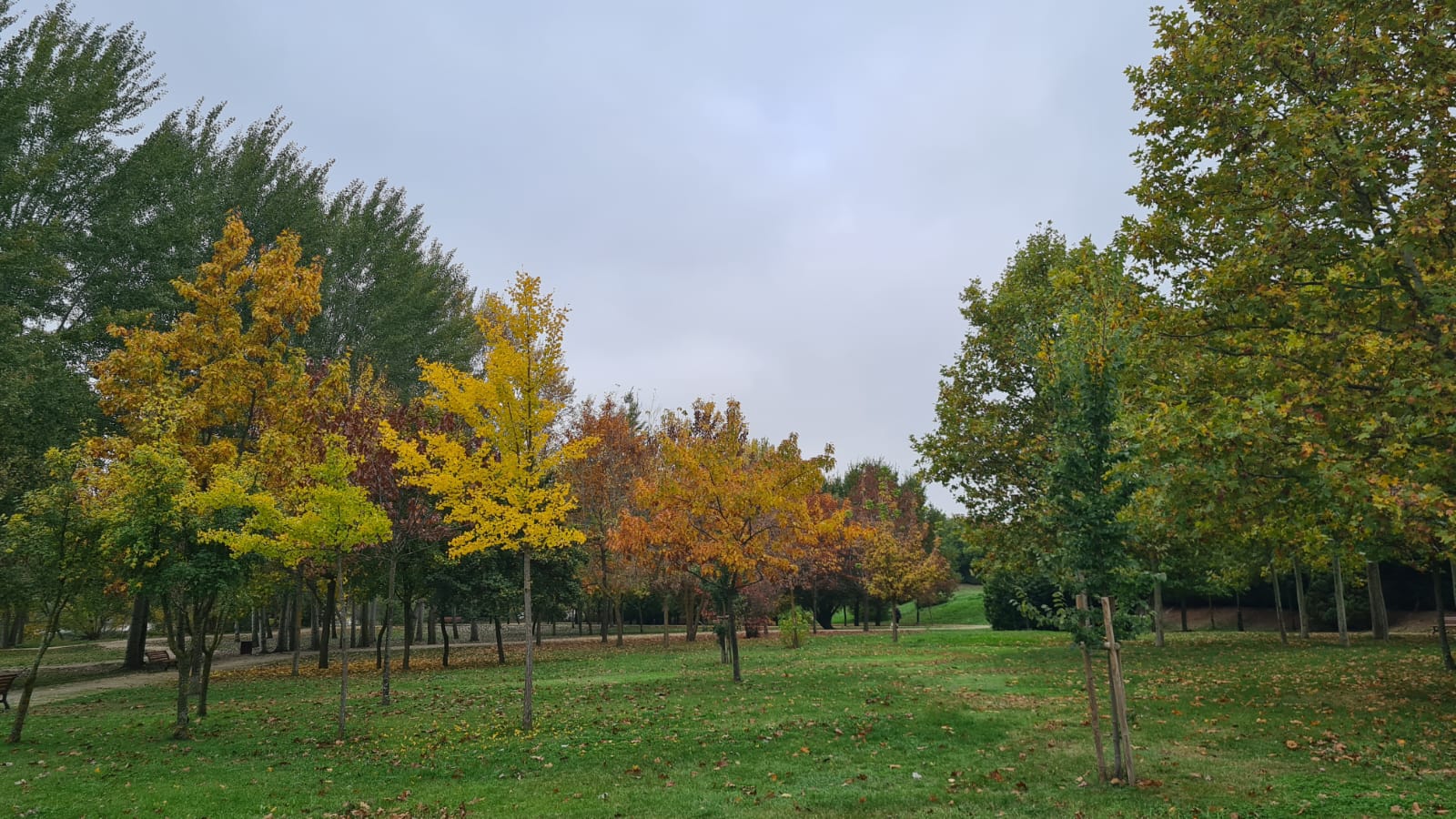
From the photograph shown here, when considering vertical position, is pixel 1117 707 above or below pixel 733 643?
above

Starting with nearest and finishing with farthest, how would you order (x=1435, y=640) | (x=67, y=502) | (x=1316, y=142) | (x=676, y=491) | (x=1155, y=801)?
(x=1155, y=801), (x=1316, y=142), (x=67, y=502), (x=676, y=491), (x=1435, y=640)

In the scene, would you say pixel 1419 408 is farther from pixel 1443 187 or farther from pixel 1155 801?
pixel 1155 801

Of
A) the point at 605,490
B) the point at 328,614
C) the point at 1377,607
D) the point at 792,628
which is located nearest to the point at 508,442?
the point at 328,614

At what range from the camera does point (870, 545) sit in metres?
39.8

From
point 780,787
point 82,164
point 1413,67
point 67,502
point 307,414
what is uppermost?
point 82,164

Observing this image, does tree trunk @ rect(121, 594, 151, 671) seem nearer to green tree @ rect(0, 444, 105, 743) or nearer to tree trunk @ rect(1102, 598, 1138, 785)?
green tree @ rect(0, 444, 105, 743)

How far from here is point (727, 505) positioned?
18.2 meters

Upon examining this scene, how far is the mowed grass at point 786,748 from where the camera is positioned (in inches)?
338

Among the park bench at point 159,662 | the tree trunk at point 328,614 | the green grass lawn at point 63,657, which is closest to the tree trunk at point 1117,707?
the tree trunk at point 328,614

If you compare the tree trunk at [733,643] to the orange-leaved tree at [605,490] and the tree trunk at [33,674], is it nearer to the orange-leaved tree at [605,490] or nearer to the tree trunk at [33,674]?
the tree trunk at [33,674]

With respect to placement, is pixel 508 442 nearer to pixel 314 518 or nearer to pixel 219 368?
pixel 314 518

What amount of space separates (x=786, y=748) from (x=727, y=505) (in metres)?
7.60

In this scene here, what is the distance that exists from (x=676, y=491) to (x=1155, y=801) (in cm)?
1229

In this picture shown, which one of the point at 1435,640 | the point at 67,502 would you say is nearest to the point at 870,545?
the point at 1435,640
